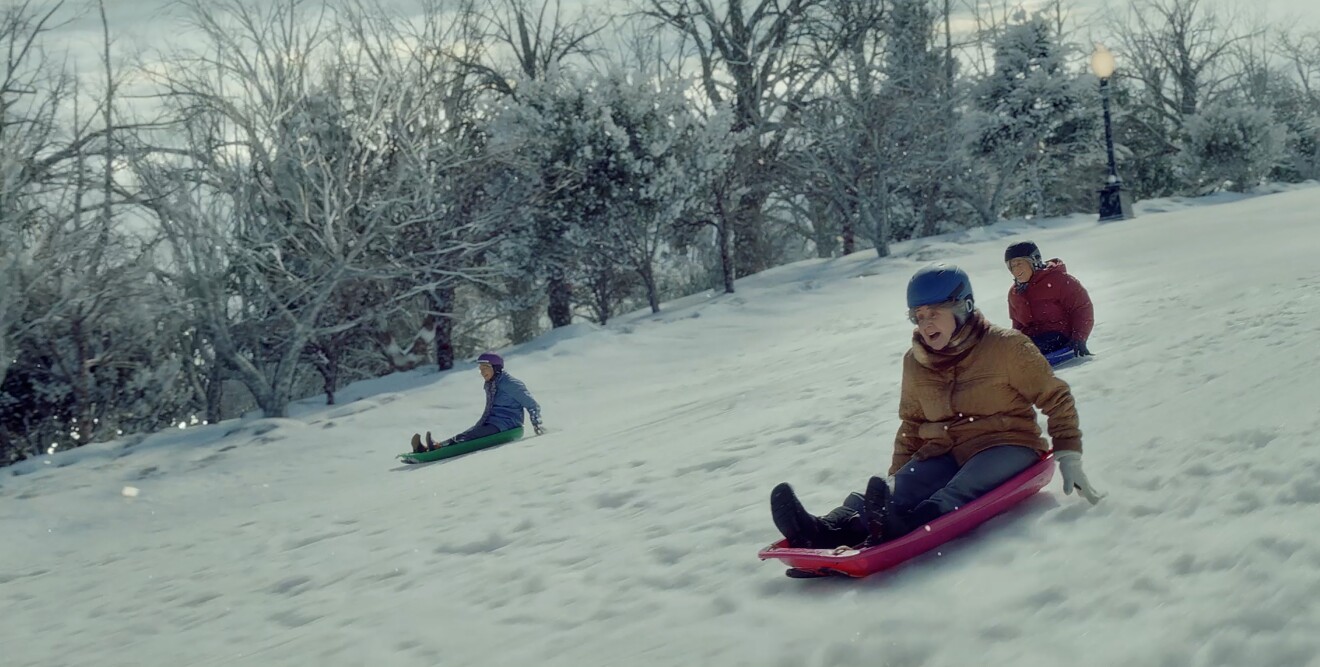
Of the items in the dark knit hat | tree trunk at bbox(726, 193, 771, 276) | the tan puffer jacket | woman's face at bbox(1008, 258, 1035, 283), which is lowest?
the tan puffer jacket

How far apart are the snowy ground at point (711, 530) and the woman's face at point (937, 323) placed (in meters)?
0.79

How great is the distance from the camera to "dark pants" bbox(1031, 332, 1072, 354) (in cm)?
777

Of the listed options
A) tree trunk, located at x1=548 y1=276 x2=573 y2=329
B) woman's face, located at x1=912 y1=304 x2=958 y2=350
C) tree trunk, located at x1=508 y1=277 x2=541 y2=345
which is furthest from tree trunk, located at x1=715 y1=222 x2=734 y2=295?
woman's face, located at x1=912 y1=304 x2=958 y2=350

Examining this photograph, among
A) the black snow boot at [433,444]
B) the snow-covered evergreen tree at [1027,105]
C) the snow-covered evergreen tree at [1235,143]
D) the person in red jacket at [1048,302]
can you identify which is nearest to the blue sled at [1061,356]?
the person in red jacket at [1048,302]

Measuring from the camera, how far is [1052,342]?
307 inches

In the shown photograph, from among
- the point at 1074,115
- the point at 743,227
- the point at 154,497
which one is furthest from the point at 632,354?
the point at 1074,115

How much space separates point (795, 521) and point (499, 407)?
6.65m

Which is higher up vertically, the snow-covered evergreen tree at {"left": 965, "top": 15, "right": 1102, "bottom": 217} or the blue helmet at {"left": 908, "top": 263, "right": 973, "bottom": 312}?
the snow-covered evergreen tree at {"left": 965, "top": 15, "right": 1102, "bottom": 217}

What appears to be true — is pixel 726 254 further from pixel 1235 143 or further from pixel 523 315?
pixel 1235 143

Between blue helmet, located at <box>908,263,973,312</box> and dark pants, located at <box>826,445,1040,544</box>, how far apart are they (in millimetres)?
660

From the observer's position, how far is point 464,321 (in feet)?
83.9

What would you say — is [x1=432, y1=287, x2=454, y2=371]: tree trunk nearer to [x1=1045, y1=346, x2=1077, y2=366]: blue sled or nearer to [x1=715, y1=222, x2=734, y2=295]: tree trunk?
[x1=715, y1=222, x2=734, y2=295]: tree trunk

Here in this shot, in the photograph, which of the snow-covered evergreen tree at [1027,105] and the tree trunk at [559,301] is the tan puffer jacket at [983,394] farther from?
the snow-covered evergreen tree at [1027,105]

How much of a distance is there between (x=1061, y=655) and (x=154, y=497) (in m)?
10.0
